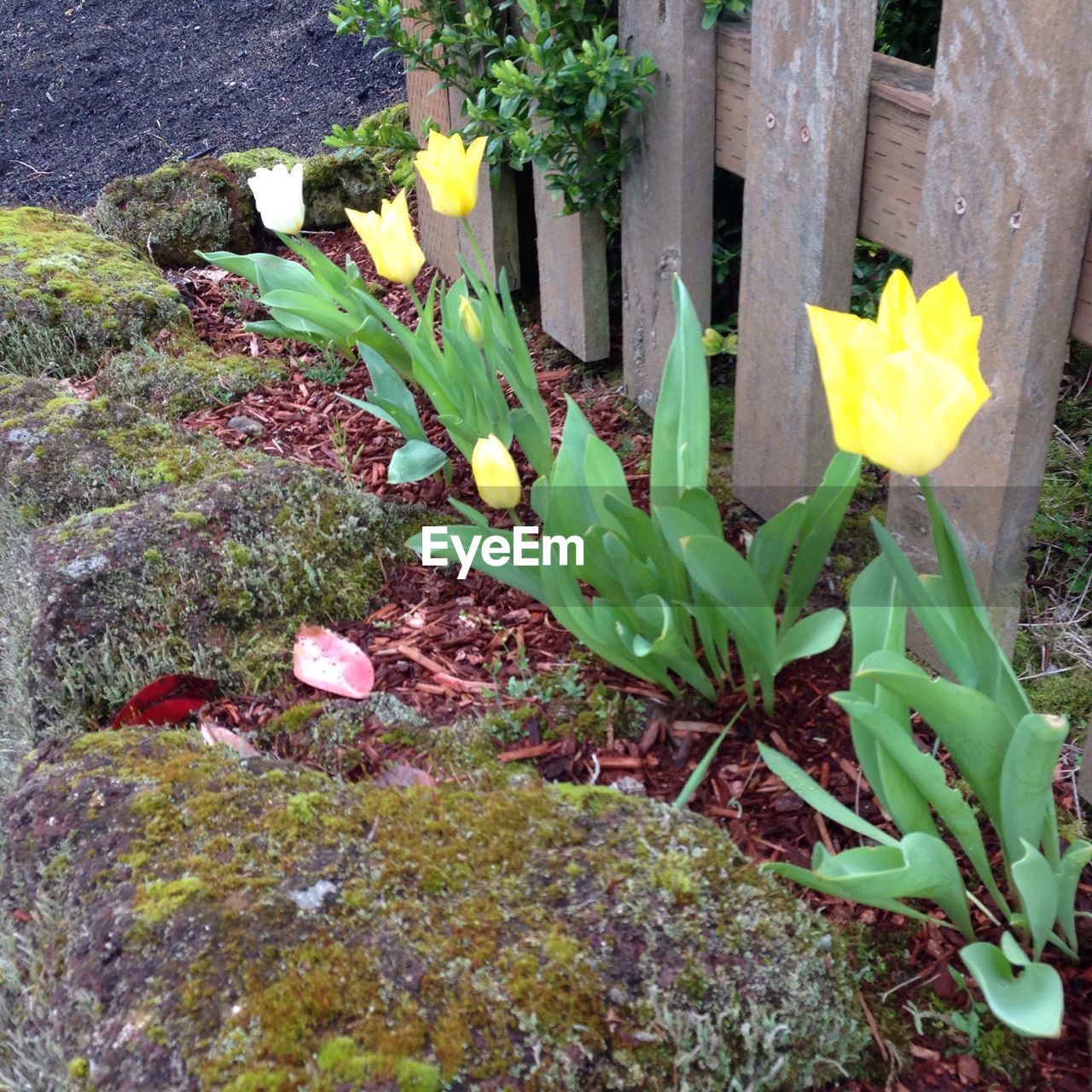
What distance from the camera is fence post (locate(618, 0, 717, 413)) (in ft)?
6.97

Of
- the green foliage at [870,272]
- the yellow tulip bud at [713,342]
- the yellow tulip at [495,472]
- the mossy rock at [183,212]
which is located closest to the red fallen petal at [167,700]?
the yellow tulip at [495,472]

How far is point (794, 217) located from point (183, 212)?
9.23 feet

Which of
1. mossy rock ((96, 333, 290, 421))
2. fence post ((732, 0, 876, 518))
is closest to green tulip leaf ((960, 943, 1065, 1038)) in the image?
fence post ((732, 0, 876, 518))

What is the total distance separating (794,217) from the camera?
1.91 metres

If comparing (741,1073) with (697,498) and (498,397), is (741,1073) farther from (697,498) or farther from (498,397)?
(498,397)

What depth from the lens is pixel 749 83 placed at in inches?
79.4

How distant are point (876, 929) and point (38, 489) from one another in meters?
2.01

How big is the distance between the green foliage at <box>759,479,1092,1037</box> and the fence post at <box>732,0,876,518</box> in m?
0.70

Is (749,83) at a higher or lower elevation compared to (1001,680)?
higher

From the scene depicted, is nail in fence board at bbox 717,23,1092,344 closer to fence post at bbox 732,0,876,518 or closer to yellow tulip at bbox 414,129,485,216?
fence post at bbox 732,0,876,518

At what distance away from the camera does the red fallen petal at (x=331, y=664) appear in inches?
77.2

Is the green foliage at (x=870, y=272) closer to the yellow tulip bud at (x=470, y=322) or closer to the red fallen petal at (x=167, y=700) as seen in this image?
the yellow tulip bud at (x=470, y=322)

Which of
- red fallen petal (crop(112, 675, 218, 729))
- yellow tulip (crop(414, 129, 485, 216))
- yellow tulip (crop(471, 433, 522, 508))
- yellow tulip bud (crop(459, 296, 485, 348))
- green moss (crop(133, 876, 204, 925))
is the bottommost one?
red fallen petal (crop(112, 675, 218, 729))

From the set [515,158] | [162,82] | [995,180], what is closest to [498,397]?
[515,158]
